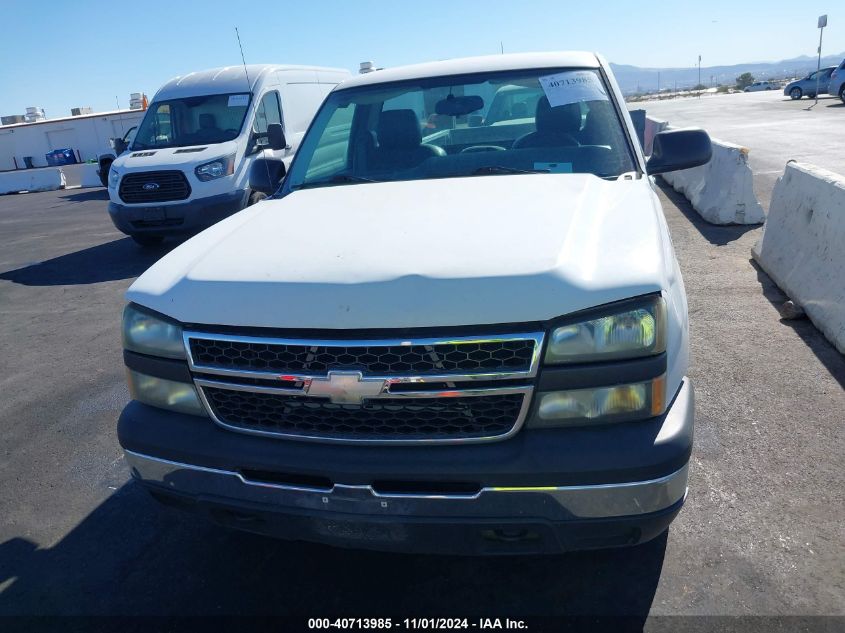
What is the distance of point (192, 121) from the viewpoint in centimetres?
1036

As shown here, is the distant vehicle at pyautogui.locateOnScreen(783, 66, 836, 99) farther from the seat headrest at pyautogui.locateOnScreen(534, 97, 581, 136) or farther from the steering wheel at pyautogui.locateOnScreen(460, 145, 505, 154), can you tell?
the steering wheel at pyautogui.locateOnScreen(460, 145, 505, 154)

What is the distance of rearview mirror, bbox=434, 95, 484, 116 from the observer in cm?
392

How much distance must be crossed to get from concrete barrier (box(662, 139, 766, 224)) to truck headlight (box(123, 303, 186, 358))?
744 centimetres

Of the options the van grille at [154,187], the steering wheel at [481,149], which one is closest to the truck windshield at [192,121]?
→ the van grille at [154,187]

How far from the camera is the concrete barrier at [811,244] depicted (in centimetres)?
473

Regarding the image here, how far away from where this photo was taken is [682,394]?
227 centimetres

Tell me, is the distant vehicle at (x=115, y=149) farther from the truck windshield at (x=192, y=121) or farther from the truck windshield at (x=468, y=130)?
the truck windshield at (x=468, y=130)

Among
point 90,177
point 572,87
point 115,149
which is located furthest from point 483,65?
point 90,177

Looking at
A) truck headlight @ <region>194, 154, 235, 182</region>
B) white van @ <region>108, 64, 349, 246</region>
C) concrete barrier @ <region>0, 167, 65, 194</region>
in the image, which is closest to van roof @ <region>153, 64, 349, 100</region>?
white van @ <region>108, 64, 349, 246</region>

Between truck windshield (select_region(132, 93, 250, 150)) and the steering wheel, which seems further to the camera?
truck windshield (select_region(132, 93, 250, 150))

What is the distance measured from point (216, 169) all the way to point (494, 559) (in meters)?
7.91

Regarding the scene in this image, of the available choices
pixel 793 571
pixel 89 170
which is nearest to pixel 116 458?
pixel 793 571

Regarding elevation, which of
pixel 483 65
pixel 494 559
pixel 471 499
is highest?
pixel 483 65

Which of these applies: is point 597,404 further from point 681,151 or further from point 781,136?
point 781,136
